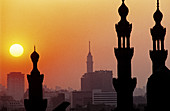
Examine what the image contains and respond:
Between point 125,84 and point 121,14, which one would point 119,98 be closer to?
point 125,84

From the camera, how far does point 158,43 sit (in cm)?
5722

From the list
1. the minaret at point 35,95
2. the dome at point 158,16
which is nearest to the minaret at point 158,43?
the dome at point 158,16

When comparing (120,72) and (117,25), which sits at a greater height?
(117,25)

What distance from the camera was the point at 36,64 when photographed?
52.7 metres

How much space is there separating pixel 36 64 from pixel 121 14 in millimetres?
7031

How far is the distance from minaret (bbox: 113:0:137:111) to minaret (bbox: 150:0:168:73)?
399 cm

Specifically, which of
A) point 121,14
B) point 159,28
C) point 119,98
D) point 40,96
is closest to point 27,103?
point 40,96

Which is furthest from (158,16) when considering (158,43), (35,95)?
(35,95)

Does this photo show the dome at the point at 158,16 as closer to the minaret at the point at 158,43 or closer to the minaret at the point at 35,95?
the minaret at the point at 158,43

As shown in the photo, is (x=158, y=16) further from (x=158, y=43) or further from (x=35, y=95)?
(x=35, y=95)

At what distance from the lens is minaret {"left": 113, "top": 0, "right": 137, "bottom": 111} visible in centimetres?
5028

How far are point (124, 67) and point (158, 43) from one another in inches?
252

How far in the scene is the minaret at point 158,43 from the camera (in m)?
56.0

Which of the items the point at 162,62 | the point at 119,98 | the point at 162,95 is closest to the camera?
the point at 162,95
